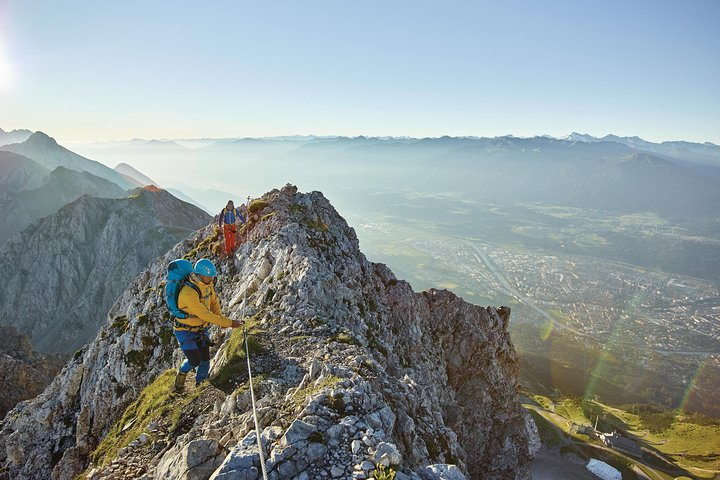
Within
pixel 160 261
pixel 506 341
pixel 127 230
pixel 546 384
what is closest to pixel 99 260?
pixel 127 230

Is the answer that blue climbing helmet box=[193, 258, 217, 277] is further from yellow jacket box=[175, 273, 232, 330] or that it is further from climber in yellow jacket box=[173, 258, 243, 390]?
yellow jacket box=[175, 273, 232, 330]

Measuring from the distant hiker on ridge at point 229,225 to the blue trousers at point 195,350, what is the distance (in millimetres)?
15236

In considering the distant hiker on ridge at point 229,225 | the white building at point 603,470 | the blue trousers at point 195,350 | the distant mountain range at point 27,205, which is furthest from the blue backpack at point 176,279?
the distant mountain range at point 27,205

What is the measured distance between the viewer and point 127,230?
12825 centimetres

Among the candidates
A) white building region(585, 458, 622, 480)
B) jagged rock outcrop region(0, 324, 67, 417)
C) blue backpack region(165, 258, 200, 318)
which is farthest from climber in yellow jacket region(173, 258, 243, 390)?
white building region(585, 458, 622, 480)

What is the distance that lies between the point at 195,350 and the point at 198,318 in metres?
1.37

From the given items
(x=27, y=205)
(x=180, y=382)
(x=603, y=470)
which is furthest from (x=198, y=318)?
(x=27, y=205)

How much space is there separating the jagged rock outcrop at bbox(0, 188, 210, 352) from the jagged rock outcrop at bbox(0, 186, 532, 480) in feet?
306

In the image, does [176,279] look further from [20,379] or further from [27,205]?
[27,205]

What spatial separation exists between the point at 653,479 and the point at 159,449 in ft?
307

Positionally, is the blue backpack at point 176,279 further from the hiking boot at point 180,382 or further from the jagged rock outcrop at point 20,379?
the jagged rock outcrop at point 20,379

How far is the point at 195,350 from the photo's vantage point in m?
13.9

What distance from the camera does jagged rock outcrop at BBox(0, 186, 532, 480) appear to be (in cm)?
922

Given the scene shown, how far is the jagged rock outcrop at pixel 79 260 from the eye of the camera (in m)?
116
